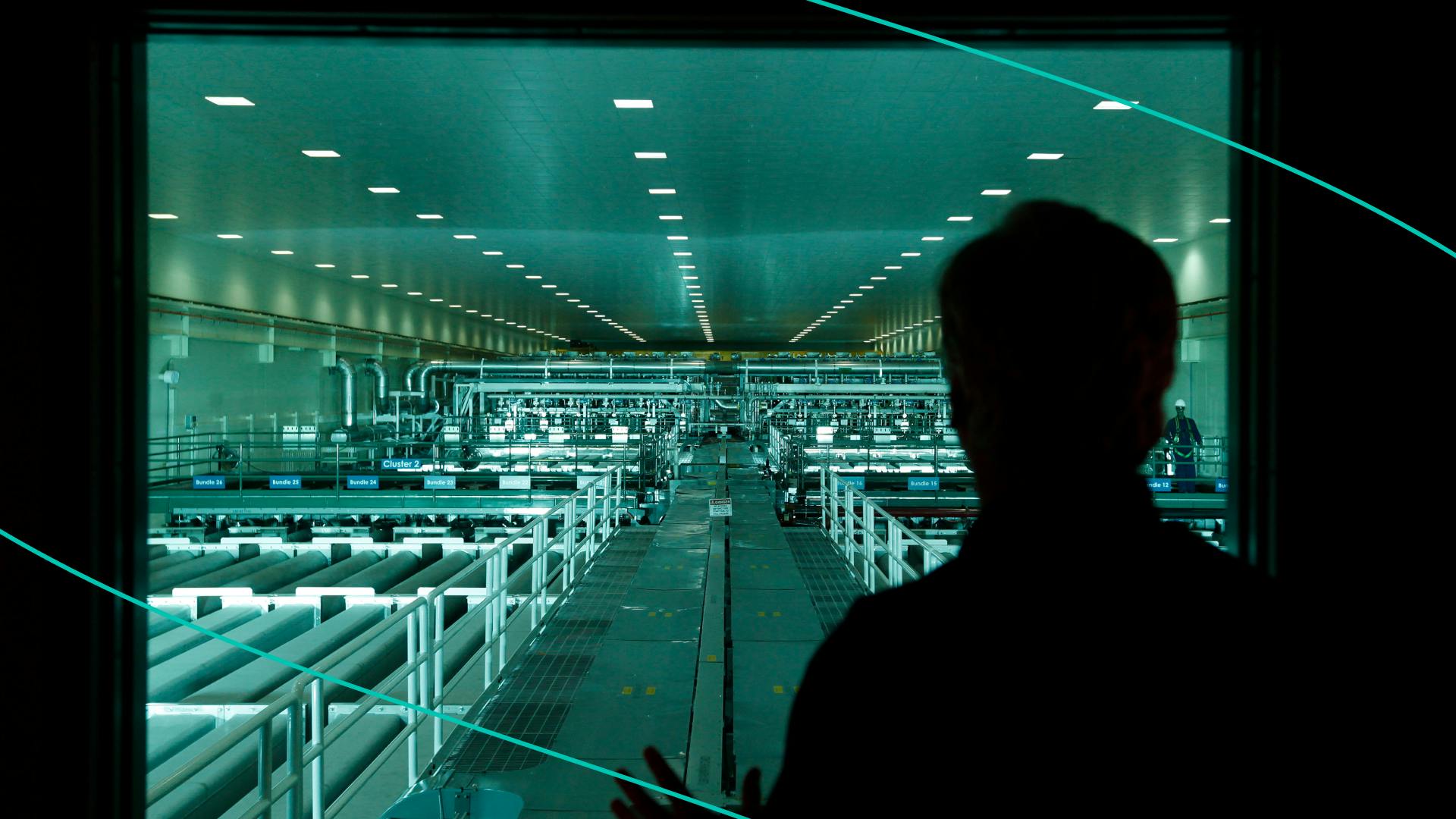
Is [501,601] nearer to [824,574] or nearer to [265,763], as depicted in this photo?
[824,574]

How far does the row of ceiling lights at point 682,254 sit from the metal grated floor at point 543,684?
3.59 meters

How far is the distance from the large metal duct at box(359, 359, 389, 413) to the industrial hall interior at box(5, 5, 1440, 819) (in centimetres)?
300

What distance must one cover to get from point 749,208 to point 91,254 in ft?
34.5

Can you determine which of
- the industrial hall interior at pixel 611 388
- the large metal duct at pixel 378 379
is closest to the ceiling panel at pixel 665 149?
the industrial hall interior at pixel 611 388

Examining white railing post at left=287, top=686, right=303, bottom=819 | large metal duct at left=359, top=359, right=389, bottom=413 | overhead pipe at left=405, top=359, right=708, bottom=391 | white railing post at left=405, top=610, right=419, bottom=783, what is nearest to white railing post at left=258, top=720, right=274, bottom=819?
white railing post at left=287, top=686, right=303, bottom=819

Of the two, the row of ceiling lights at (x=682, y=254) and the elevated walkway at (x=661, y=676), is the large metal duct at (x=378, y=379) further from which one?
the elevated walkway at (x=661, y=676)

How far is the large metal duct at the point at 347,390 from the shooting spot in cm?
2225

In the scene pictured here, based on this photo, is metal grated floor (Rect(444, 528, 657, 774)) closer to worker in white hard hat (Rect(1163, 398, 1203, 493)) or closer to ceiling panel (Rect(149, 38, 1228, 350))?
ceiling panel (Rect(149, 38, 1228, 350))

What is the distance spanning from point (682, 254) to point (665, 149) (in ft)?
22.7

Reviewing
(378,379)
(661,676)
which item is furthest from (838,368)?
(661,676)

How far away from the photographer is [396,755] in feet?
18.0

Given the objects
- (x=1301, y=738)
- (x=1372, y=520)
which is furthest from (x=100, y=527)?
(x=1372, y=520)

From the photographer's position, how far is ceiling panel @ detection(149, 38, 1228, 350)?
260 inches

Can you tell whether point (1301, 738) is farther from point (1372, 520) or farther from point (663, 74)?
point (663, 74)
